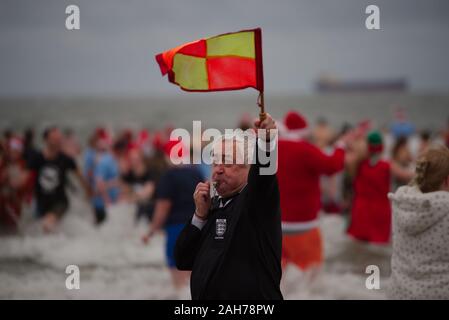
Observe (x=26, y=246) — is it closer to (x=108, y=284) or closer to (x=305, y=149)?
(x=108, y=284)

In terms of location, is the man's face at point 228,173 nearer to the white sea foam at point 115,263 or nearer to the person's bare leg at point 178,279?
the white sea foam at point 115,263

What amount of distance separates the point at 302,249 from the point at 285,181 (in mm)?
810

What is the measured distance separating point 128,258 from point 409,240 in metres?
7.44

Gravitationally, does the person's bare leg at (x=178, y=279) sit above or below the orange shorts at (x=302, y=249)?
below

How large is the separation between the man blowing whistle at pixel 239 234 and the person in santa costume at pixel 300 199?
4059 mm

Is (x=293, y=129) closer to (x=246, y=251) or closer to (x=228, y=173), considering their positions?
(x=228, y=173)

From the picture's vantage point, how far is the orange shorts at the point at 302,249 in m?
8.61

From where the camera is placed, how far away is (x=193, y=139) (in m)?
8.55

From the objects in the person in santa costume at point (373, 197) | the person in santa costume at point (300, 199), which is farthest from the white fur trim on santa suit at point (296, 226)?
the person in santa costume at point (373, 197)

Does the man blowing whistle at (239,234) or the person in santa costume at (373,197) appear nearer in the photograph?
the man blowing whistle at (239,234)

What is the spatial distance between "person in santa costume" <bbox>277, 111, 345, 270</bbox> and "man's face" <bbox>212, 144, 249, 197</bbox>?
407cm

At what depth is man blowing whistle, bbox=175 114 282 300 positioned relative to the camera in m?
4.39

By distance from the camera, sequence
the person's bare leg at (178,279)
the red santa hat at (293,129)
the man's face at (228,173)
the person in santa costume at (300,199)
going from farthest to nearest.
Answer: the red santa hat at (293,129)
the person's bare leg at (178,279)
the person in santa costume at (300,199)
the man's face at (228,173)
